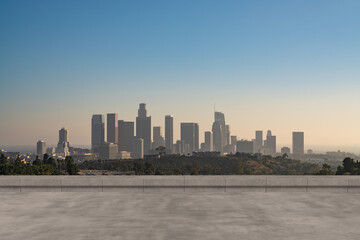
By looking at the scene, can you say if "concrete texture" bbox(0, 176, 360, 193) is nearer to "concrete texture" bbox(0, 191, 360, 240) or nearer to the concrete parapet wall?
the concrete parapet wall

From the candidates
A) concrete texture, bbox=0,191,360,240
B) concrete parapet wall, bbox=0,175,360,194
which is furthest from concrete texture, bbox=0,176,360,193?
concrete texture, bbox=0,191,360,240

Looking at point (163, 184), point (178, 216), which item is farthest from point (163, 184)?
point (178, 216)

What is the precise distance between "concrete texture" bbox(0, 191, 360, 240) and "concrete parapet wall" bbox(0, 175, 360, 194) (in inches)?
50.2

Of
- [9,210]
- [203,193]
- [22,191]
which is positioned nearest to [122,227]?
[9,210]

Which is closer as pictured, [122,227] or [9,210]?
[122,227]

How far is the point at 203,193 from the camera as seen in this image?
813 inches

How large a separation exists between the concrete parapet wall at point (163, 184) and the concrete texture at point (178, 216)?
127cm

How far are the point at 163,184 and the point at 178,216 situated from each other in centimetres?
765

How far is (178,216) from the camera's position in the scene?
14258 millimetres

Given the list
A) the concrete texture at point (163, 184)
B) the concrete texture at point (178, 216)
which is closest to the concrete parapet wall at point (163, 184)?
the concrete texture at point (163, 184)

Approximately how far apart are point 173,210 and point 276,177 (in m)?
8.71

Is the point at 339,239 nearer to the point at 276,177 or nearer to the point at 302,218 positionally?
the point at 302,218

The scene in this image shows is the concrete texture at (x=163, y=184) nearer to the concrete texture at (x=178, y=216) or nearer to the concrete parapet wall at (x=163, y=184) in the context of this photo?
the concrete parapet wall at (x=163, y=184)

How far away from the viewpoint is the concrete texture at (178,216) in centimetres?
1165
